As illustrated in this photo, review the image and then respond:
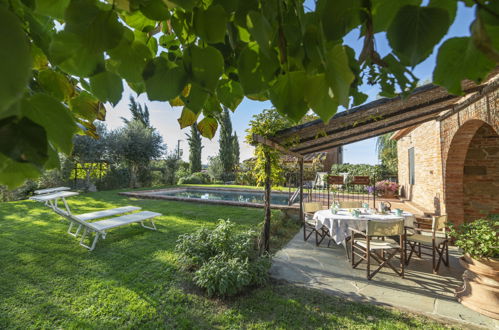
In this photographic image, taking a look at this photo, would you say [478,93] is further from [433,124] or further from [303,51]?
[303,51]

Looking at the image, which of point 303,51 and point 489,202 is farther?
point 489,202

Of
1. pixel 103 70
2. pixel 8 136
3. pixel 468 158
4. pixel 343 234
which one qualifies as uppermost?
pixel 468 158

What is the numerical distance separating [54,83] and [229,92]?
477mm

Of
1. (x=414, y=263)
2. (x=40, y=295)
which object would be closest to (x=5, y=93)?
(x=40, y=295)

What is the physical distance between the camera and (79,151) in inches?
539

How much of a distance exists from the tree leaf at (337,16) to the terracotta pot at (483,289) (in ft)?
14.4

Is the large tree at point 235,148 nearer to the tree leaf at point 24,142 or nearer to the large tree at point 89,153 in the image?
the large tree at point 89,153

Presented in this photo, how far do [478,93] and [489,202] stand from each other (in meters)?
2.98

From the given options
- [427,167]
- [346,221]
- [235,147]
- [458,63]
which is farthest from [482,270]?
[235,147]

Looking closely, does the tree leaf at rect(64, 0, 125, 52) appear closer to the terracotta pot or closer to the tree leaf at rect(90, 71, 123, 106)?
the tree leaf at rect(90, 71, 123, 106)

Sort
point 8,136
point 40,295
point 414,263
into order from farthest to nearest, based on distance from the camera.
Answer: point 414,263 → point 40,295 → point 8,136

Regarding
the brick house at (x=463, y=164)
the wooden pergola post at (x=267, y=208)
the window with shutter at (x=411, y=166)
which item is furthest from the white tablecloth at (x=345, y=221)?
the window with shutter at (x=411, y=166)

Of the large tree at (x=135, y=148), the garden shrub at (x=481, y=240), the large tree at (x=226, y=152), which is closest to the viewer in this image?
the garden shrub at (x=481, y=240)

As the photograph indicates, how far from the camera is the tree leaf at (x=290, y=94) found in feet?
1.59
